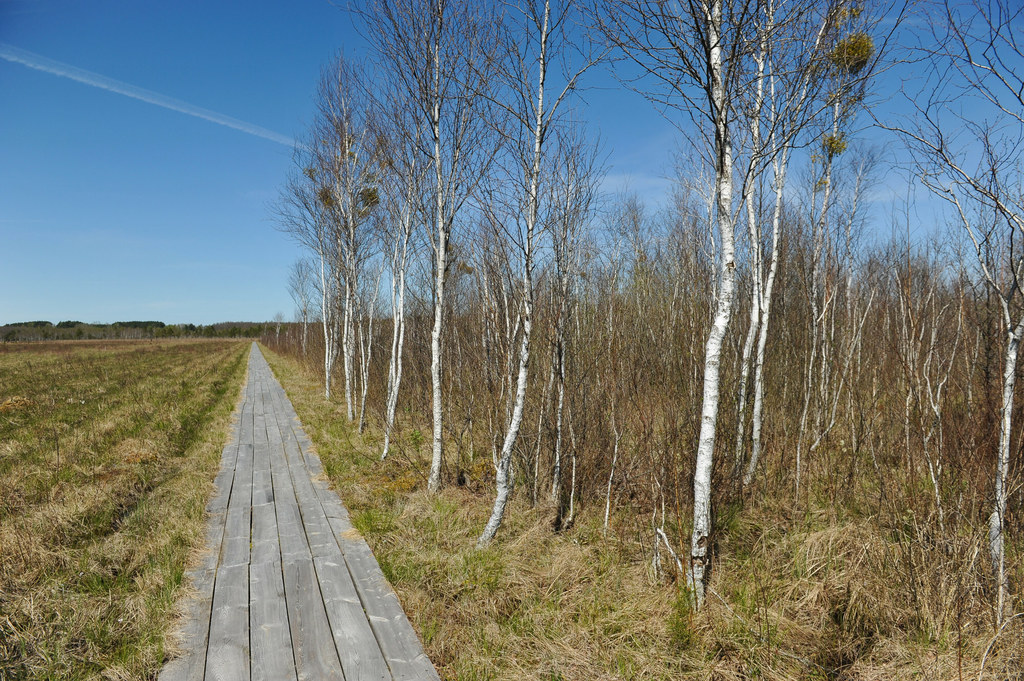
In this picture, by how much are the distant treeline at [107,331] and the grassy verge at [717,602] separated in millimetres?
65791

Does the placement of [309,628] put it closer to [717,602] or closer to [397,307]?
[717,602]

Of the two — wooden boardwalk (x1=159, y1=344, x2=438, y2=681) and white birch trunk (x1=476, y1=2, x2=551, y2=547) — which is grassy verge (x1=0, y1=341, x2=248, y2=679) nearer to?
wooden boardwalk (x1=159, y1=344, x2=438, y2=681)

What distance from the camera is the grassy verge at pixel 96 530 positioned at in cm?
275

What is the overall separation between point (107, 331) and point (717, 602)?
318 ft

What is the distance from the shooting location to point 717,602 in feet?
10.5

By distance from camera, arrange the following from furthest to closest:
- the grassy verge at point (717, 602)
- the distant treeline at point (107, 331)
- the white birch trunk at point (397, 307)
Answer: the distant treeline at point (107, 331) → the white birch trunk at point (397, 307) → the grassy verge at point (717, 602)

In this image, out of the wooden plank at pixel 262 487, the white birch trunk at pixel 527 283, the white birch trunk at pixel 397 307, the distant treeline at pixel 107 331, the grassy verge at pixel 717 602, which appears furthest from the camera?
the distant treeline at pixel 107 331

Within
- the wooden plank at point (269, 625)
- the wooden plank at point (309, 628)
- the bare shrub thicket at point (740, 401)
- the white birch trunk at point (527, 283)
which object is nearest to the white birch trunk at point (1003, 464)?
the bare shrub thicket at point (740, 401)

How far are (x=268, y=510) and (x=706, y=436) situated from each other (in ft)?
15.1

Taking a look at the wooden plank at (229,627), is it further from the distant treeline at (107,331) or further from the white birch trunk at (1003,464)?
the distant treeline at (107,331)

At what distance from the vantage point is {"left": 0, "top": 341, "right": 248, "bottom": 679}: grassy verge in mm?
2754

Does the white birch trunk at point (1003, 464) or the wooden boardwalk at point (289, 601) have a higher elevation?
the white birch trunk at point (1003, 464)

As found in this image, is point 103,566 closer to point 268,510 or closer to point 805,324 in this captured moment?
A: point 268,510

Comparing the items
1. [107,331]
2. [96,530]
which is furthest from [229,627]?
[107,331]
